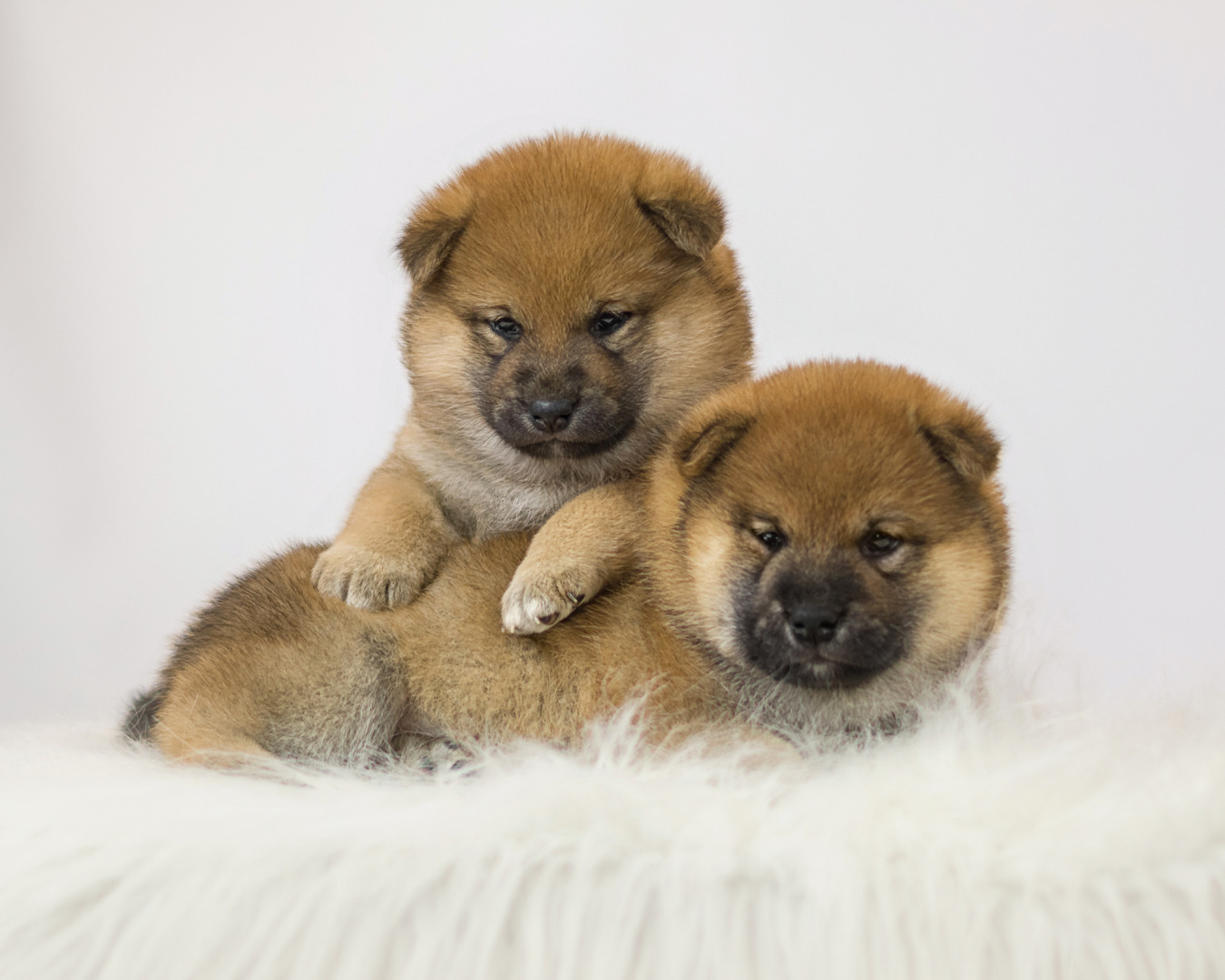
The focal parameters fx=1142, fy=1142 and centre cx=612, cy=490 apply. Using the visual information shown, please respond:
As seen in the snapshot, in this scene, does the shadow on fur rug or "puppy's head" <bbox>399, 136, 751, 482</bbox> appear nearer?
the shadow on fur rug

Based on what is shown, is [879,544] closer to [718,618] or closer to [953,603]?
[953,603]

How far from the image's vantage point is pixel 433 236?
187 cm

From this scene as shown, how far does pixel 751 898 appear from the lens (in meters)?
1.26

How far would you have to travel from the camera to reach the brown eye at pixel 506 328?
6.06ft

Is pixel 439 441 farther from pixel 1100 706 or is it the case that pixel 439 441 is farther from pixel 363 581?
pixel 1100 706

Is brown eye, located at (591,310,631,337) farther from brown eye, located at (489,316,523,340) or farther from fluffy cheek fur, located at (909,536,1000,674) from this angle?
fluffy cheek fur, located at (909,536,1000,674)

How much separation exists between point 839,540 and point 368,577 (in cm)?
72

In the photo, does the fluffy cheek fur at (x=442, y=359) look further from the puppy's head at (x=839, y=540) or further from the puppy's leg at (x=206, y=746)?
the puppy's leg at (x=206, y=746)

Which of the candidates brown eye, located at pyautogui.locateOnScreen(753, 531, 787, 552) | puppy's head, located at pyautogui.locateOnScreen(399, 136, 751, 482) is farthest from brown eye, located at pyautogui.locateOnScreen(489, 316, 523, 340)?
brown eye, located at pyautogui.locateOnScreen(753, 531, 787, 552)

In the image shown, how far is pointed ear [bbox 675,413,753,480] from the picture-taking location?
1563mm

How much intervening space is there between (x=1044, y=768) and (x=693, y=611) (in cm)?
48

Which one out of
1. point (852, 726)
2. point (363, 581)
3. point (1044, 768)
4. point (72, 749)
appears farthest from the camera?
point (72, 749)

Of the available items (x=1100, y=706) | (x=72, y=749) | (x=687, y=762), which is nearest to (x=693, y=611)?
(x=687, y=762)

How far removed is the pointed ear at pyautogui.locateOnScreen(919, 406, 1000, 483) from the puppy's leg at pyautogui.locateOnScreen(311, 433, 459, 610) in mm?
802
